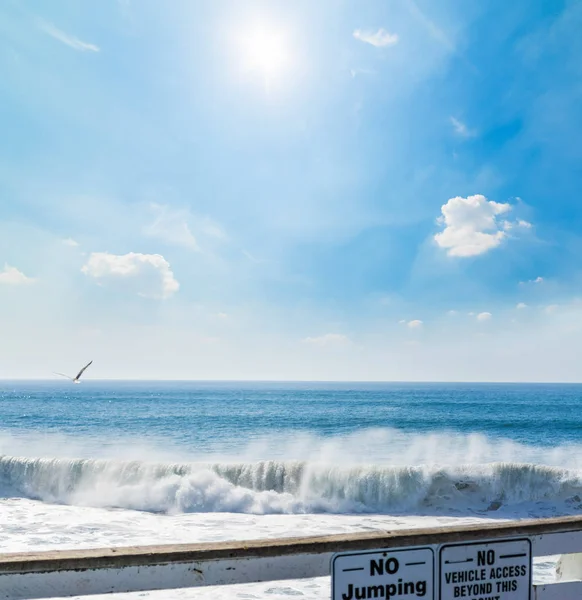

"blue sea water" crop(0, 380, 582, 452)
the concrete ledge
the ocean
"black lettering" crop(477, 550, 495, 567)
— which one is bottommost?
"blue sea water" crop(0, 380, 582, 452)

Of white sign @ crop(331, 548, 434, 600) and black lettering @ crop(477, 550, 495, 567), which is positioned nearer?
white sign @ crop(331, 548, 434, 600)

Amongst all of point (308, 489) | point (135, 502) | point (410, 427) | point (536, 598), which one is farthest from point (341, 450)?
point (536, 598)

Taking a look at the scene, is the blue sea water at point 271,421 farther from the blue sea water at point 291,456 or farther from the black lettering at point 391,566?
the black lettering at point 391,566

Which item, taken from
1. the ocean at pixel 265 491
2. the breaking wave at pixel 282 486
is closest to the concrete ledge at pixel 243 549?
the ocean at pixel 265 491

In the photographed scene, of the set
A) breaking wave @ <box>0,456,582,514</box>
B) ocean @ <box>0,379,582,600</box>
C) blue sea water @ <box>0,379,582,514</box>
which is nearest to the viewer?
ocean @ <box>0,379,582,600</box>

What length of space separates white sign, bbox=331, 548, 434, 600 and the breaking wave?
12324 millimetres

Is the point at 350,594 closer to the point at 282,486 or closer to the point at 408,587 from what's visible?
the point at 408,587

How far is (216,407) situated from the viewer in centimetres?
5547

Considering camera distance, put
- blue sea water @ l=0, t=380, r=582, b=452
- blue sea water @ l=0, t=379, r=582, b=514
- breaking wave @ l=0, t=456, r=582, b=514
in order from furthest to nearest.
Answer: blue sea water @ l=0, t=380, r=582, b=452 → blue sea water @ l=0, t=379, r=582, b=514 → breaking wave @ l=0, t=456, r=582, b=514

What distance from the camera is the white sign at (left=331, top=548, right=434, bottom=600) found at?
1.46 m

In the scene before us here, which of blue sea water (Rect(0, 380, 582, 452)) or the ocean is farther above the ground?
the ocean

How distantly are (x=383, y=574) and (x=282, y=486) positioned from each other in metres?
14.5

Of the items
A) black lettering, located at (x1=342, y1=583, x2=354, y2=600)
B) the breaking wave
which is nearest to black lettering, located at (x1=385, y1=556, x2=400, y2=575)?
black lettering, located at (x1=342, y1=583, x2=354, y2=600)

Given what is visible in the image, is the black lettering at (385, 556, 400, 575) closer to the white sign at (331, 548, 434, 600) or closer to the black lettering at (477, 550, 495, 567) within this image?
the white sign at (331, 548, 434, 600)
